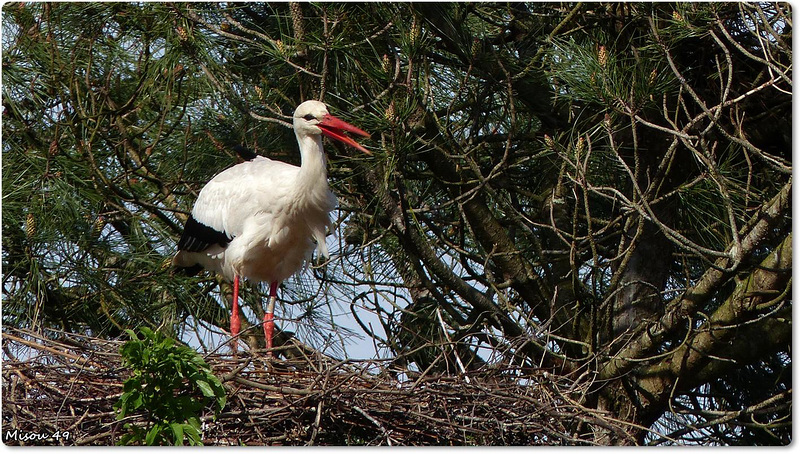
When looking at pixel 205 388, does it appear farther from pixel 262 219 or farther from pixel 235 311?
pixel 235 311

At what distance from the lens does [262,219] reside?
5254 millimetres

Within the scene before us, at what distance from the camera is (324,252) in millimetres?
5242

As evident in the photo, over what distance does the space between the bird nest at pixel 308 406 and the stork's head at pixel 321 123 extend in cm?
99

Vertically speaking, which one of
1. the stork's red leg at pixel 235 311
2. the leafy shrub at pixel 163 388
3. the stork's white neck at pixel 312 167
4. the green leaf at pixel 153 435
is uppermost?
the stork's white neck at pixel 312 167

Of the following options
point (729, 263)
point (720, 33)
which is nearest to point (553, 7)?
point (720, 33)

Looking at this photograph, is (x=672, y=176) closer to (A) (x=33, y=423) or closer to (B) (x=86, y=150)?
(B) (x=86, y=150)

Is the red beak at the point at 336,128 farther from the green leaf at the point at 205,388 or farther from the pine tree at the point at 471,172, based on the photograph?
the green leaf at the point at 205,388

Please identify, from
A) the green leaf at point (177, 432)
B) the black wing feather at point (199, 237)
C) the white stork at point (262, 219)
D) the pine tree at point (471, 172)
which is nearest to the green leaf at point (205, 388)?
the green leaf at point (177, 432)

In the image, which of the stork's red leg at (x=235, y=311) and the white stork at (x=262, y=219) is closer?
the white stork at (x=262, y=219)

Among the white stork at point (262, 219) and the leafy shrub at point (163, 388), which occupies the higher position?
the white stork at point (262, 219)

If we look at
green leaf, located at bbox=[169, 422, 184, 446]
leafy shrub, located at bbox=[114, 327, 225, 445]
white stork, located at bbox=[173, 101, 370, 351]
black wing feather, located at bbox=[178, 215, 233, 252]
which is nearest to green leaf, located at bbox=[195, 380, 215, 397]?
leafy shrub, located at bbox=[114, 327, 225, 445]

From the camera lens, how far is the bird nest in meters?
3.91

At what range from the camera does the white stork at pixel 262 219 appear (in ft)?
16.7

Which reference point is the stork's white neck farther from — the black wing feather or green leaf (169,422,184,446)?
green leaf (169,422,184,446)
